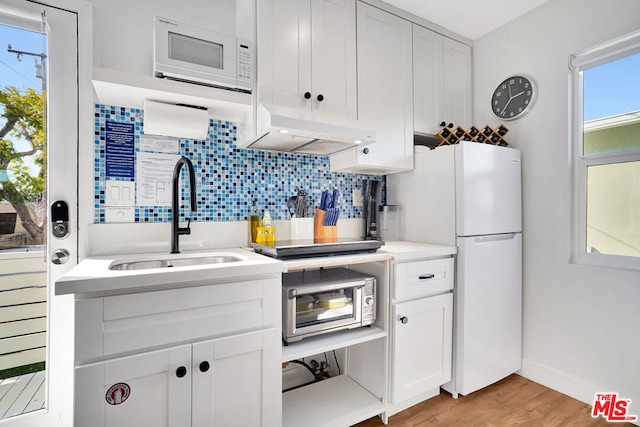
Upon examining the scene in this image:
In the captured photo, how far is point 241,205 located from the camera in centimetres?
191

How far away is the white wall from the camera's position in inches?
70.4

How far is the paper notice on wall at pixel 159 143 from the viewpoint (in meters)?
1.68

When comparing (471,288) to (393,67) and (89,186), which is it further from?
(89,186)

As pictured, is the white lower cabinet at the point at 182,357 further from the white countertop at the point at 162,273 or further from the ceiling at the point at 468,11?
the ceiling at the point at 468,11

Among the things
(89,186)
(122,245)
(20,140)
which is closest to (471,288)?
(122,245)

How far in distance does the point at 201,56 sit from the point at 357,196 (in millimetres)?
1348

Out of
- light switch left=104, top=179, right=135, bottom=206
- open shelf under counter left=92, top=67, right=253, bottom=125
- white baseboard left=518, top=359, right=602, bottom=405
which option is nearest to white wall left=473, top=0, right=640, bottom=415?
white baseboard left=518, top=359, right=602, bottom=405

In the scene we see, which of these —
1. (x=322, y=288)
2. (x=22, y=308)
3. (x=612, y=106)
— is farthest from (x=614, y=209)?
(x=22, y=308)

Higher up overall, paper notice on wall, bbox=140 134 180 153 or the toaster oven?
paper notice on wall, bbox=140 134 180 153

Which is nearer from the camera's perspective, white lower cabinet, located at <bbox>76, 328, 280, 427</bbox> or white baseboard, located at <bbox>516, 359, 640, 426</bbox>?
white lower cabinet, located at <bbox>76, 328, 280, 427</bbox>

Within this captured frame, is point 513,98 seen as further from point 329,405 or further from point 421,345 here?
point 329,405

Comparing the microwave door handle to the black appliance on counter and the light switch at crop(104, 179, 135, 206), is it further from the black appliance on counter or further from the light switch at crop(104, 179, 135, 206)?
the light switch at crop(104, 179, 135, 206)

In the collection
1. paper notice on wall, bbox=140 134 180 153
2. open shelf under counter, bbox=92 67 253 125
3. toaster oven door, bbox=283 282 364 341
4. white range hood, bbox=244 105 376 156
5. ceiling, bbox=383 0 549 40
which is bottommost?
toaster oven door, bbox=283 282 364 341

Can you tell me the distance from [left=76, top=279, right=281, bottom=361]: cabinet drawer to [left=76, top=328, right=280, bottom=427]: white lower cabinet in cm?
4
